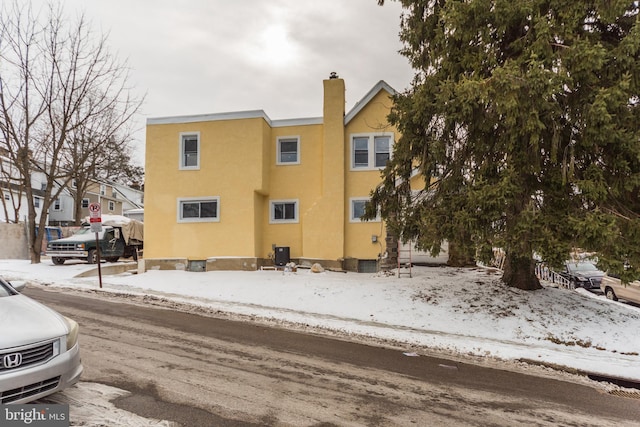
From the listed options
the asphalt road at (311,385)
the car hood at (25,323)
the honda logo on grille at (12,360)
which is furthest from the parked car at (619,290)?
the honda logo on grille at (12,360)

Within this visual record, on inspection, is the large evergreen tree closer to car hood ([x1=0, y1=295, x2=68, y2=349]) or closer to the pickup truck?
car hood ([x1=0, y1=295, x2=68, y2=349])

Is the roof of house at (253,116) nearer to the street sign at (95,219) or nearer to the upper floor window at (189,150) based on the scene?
the upper floor window at (189,150)

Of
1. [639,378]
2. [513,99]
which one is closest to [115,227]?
[513,99]

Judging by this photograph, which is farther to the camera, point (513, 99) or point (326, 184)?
point (326, 184)

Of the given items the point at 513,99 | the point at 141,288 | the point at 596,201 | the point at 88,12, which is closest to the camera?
the point at 513,99

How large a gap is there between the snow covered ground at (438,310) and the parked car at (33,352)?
524 centimetres

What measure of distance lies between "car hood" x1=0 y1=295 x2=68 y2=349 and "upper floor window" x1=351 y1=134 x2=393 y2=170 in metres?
13.2

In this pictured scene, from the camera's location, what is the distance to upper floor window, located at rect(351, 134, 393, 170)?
16.1 metres

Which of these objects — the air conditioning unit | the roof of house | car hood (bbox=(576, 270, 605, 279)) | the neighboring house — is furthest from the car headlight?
the neighboring house

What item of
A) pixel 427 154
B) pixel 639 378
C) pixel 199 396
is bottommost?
pixel 639 378

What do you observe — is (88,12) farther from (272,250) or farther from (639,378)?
(639,378)

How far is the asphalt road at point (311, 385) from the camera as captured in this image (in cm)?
404

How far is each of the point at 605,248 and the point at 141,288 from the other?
12.7 metres

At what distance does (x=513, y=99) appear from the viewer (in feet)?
22.0
